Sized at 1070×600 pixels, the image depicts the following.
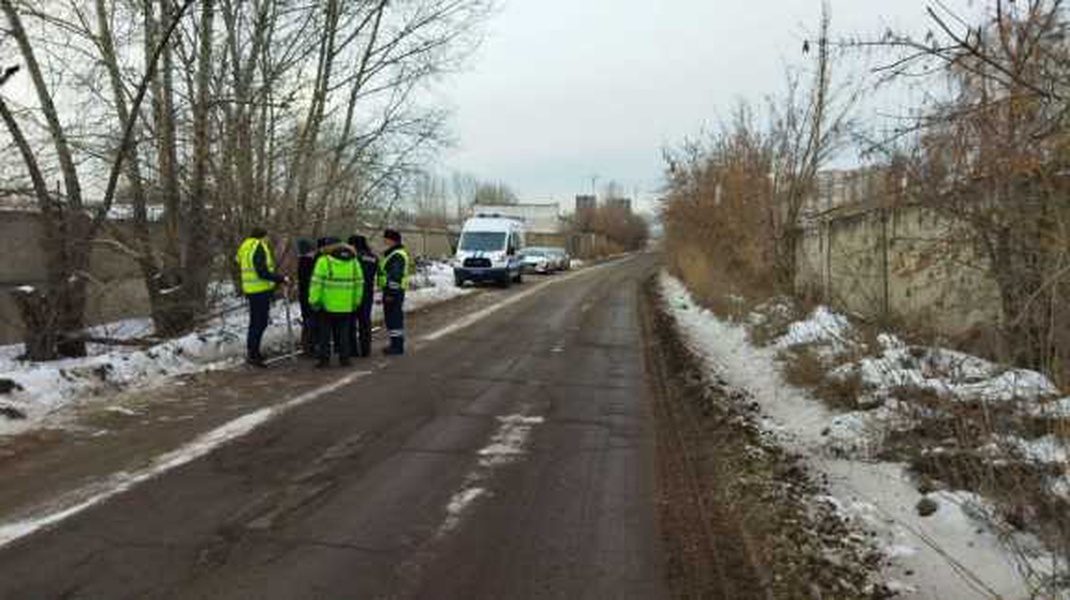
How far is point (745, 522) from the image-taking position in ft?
17.2

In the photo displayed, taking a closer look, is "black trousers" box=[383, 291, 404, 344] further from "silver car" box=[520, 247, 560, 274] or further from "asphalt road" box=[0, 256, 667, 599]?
"silver car" box=[520, 247, 560, 274]

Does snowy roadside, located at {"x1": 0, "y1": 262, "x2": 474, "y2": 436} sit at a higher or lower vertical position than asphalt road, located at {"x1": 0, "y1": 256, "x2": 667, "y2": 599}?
higher

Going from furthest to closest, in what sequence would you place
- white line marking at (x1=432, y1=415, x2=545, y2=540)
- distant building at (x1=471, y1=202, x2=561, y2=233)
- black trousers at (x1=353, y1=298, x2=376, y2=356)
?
distant building at (x1=471, y1=202, x2=561, y2=233) < black trousers at (x1=353, y1=298, x2=376, y2=356) < white line marking at (x1=432, y1=415, x2=545, y2=540)

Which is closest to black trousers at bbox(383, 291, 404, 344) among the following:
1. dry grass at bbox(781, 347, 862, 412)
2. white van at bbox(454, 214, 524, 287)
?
dry grass at bbox(781, 347, 862, 412)

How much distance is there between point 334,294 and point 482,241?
2001cm

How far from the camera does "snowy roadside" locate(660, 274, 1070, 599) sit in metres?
4.27

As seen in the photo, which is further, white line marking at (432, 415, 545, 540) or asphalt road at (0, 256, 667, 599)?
white line marking at (432, 415, 545, 540)

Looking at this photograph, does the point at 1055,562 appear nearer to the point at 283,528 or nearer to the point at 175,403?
the point at 283,528

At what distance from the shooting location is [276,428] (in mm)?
7379

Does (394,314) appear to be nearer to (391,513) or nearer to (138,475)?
(138,475)

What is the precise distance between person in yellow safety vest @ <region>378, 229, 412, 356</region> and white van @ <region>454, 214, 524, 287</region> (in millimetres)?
16964

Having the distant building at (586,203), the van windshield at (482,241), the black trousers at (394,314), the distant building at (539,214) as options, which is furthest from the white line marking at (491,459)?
the distant building at (539,214)

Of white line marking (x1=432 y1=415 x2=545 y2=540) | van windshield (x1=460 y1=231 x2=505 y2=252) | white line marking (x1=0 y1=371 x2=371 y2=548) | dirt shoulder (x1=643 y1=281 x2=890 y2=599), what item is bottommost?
dirt shoulder (x1=643 y1=281 x2=890 y2=599)

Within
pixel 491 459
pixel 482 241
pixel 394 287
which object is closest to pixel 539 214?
pixel 482 241
